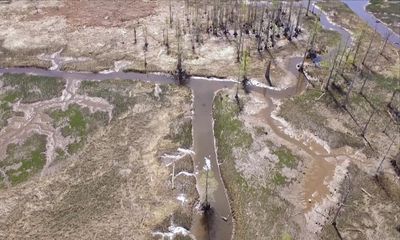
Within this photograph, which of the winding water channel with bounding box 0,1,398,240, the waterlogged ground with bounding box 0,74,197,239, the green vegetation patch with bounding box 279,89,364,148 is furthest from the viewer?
the green vegetation patch with bounding box 279,89,364,148

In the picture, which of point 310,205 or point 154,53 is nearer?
point 310,205

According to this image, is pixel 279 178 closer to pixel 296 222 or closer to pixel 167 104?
pixel 296 222

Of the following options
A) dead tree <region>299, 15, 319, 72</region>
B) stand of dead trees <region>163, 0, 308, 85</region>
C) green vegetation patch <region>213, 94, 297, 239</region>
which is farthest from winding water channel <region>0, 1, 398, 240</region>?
stand of dead trees <region>163, 0, 308, 85</region>

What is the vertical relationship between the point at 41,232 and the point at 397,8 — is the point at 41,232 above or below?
below

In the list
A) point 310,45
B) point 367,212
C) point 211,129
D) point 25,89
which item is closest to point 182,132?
point 211,129

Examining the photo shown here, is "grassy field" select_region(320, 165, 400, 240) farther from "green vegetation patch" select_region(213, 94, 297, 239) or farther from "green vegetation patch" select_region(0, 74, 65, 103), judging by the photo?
"green vegetation patch" select_region(0, 74, 65, 103)

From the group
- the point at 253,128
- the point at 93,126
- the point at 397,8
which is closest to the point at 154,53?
the point at 93,126

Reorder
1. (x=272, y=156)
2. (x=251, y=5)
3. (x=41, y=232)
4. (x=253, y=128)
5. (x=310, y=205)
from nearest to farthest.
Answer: (x=41, y=232) → (x=310, y=205) → (x=272, y=156) → (x=253, y=128) → (x=251, y=5)
